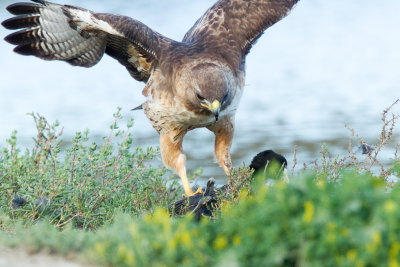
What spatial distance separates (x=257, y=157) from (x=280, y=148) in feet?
11.9

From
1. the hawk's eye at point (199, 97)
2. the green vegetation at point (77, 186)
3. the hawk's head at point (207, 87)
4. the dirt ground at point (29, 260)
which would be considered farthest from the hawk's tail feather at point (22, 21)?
the dirt ground at point (29, 260)

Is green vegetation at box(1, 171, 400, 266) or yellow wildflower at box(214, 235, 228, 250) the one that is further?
yellow wildflower at box(214, 235, 228, 250)

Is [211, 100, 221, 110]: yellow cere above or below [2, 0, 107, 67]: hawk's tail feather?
below

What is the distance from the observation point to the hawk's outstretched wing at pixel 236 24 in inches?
259

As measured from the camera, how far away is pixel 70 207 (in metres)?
5.30

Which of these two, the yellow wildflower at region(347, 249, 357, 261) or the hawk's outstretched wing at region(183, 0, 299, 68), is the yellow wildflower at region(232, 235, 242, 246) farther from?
the hawk's outstretched wing at region(183, 0, 299, 68)

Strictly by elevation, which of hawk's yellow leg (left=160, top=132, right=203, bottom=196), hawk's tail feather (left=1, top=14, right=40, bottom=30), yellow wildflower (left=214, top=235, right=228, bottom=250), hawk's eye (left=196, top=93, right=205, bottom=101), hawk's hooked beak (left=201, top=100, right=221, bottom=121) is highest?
hawk's tail feather (left=1, top=14, right=40, bottom=30)

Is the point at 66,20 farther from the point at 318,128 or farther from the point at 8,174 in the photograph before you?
the point at 318,128

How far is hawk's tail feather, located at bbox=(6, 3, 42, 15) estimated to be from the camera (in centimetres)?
638

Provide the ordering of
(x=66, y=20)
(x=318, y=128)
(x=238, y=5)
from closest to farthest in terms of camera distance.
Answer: (x=66, y=20) < (x=238, y=5) < (x=318, y=128)

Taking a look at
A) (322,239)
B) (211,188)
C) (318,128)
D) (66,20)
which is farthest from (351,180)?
(318,128)

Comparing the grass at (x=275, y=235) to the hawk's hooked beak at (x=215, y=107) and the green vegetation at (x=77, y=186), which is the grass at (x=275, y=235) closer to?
the green vegetation at (x=77, y=186)

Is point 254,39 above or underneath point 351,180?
above

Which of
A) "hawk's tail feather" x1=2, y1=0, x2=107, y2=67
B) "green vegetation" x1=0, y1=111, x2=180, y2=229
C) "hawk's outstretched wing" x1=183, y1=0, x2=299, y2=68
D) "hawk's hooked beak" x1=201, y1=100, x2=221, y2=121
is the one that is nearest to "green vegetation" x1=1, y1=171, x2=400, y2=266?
"green vegetation" x1=0, y1=111, x2=180, y2=229
